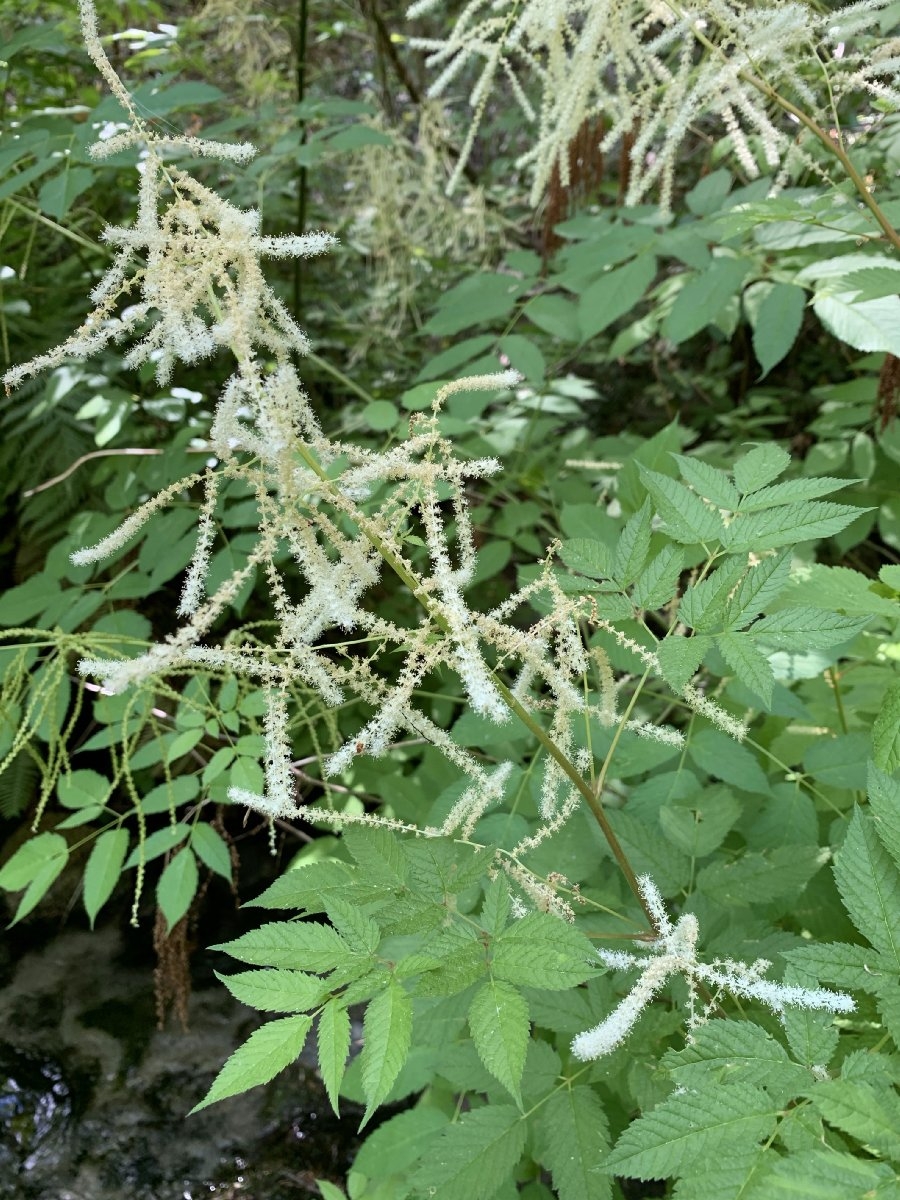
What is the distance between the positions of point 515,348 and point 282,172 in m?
2.37

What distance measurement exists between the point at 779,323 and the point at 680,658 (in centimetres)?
144

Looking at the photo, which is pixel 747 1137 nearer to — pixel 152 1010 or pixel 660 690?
pixel 660 690

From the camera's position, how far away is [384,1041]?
2.50ft

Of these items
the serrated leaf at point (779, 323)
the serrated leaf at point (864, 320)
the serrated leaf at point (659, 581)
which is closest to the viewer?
the serrated leaf at point (659, 581)

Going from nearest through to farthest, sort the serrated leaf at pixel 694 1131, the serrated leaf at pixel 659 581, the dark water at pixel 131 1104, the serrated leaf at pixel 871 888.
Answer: the serrated leaf at pixel 694 1131, the serrated leaf at pixel 871 888, the serrated leaf at pixel 659 581, the dark water at pixel 131 1104

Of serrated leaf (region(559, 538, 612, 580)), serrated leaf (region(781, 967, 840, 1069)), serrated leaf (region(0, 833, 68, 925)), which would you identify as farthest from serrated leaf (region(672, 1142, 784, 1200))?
serrated leaf (region(0, 833, 68, 925))

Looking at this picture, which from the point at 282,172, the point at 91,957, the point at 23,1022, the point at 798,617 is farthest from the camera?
the point at 282,172

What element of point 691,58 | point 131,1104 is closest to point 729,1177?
point 691,58

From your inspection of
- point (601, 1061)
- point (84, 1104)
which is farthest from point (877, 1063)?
point (84, 1104)

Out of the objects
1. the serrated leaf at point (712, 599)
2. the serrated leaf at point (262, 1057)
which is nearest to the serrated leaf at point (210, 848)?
the serrated leaf at point (262, 1057)

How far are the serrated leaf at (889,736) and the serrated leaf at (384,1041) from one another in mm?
609

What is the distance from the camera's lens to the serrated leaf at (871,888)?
2.76 ft

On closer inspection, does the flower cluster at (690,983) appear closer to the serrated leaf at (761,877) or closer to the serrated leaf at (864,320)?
the serrated leaf at (761,877)

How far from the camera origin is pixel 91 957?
9.45 feet
